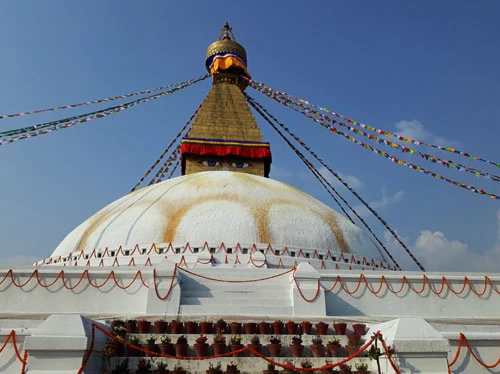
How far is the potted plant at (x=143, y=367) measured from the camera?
5.68m

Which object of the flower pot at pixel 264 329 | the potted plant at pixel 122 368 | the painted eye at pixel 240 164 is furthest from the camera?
the painted eye at pixel 240 164

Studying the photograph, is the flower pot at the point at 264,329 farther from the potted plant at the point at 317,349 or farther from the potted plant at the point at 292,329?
the potted plant at the point at 317,349

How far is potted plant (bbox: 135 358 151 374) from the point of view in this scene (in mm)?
5680

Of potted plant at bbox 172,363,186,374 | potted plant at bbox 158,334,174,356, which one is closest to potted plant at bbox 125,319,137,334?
potted plant at bbox 158,334,174,356

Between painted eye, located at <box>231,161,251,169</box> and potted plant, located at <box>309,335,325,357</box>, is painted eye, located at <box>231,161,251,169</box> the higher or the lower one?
the higher one

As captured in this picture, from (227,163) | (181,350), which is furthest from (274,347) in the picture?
(227,163)

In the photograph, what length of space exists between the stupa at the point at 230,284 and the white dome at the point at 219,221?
0.05 m

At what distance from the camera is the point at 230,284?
10.7 metres

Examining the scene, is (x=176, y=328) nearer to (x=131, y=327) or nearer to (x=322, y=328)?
(x=131, y=327)

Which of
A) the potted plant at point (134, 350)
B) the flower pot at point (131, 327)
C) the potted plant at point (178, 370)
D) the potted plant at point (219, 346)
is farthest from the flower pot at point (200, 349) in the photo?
the flower pot at point (131, 327)

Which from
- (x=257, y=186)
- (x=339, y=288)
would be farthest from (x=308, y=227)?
(x=339, y=288)

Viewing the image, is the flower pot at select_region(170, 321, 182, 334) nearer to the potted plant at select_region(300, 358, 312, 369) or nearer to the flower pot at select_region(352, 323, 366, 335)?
the potted plant at select_region(300, 358, 312, 369)

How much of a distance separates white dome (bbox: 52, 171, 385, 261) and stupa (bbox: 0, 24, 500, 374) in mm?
48

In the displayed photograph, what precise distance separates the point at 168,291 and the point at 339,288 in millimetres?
4398
